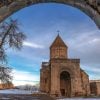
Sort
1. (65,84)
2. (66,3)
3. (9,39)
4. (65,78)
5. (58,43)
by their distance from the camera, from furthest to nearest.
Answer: (58,43)
(65,78)
(65,84)
(9,39)
(66,3)

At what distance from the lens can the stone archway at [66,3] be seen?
15.9 feet

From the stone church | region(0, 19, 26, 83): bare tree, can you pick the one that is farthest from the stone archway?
the stone church

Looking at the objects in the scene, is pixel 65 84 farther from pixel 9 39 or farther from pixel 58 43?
pixel 9 39

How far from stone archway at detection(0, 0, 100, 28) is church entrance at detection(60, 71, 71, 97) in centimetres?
6107

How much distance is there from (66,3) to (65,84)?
212 ft

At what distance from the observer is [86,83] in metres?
66.9

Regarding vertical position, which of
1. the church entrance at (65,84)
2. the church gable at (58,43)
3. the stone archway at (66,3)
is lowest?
the stone archway at (66,3)

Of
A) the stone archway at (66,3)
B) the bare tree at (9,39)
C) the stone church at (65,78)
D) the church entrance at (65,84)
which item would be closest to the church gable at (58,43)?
the stone church at (65,78)

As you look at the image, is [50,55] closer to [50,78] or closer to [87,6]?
[50,78]

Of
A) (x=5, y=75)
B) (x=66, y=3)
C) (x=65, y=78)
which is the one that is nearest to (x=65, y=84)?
(x=65, y=78)

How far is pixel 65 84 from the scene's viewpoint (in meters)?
68.9

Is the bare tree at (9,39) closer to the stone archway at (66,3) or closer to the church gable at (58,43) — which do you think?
the stone archway at (66,3)

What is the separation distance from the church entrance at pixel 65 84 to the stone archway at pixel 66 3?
61.1 m

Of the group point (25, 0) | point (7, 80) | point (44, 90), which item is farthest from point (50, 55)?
point (25, 0)
